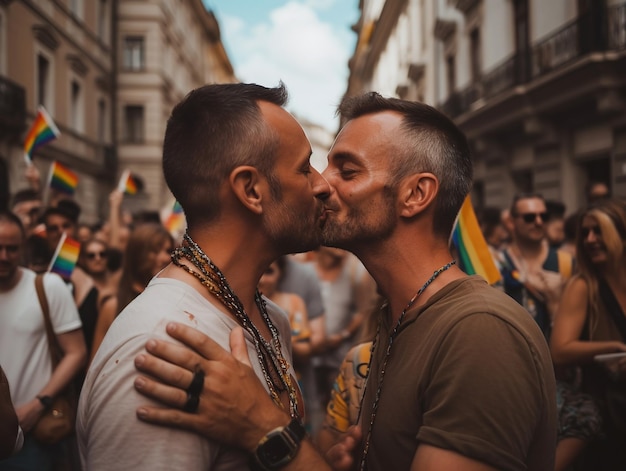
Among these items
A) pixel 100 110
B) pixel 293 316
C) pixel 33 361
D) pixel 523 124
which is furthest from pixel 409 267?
pixel 100 110

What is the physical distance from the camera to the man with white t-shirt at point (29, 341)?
3480mm

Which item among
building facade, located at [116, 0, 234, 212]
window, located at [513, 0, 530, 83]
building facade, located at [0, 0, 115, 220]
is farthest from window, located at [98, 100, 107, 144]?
window, located at [513, 0, 530, 83]

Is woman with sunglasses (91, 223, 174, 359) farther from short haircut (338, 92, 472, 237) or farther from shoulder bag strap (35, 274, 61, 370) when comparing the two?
short haircut (338, 92, 472, 237)

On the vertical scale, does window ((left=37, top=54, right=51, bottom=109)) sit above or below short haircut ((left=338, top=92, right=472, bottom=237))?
above

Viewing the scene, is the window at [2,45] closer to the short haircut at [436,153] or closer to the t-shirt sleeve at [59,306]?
the t-shirt sleeve at [59,306]

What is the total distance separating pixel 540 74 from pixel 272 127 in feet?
42.5

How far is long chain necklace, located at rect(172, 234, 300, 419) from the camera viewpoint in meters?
1.79

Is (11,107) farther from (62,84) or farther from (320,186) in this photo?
(320,186)

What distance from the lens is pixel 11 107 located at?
55.2 feet

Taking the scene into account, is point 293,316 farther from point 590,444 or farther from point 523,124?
point 523,124

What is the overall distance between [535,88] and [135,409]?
44.3 feet

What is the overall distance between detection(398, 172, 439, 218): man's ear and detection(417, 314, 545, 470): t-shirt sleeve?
0.50 m

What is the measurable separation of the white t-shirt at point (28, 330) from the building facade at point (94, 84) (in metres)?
14.3

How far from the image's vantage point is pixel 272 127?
183cm
